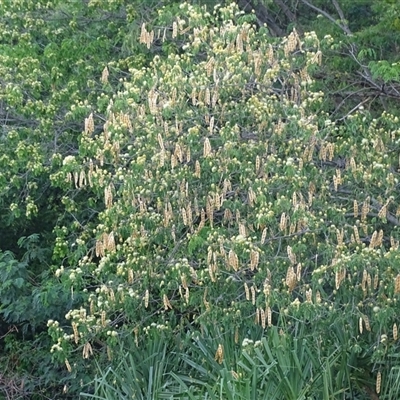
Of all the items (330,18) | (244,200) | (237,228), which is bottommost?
(237,228)

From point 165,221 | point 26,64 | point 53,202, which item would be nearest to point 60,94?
point 26,64

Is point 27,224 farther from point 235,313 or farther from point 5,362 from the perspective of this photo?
point 235,313

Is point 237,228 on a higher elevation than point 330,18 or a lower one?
lower

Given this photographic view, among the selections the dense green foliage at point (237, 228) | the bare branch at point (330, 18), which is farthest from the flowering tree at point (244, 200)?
the bare branch at point (330, 18)

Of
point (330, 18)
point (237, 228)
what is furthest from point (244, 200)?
point (330, 18)

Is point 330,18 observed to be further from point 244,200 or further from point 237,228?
point 237,228

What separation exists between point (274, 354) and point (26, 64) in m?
3.94

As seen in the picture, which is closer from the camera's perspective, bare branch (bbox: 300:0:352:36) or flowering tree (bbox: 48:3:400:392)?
flowering tree (bbox: 48:3:400:392)

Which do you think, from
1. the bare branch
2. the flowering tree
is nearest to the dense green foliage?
the flowering tree

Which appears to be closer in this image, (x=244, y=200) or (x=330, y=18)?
(x=244, y=200)

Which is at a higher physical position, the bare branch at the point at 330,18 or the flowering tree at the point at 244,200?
the bare branch at the point at 330,18

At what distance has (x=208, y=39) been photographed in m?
8.65

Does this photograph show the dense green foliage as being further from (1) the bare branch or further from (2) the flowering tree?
(1) the bare branch

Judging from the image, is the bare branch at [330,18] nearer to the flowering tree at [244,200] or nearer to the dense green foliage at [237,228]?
the dense green foliage at [237,228]
